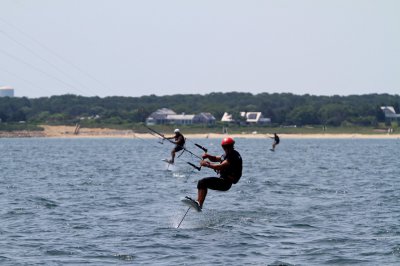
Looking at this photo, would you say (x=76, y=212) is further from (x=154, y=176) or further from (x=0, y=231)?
(x=154, y=176)

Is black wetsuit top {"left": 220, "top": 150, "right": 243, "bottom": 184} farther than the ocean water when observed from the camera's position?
Yes

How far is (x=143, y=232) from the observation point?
74.1ft

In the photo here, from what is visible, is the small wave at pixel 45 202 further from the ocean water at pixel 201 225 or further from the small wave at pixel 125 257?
the small wave at pixel 125 257

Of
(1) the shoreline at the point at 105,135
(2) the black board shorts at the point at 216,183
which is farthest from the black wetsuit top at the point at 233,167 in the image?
(1) the shoreline at the point at 105,135

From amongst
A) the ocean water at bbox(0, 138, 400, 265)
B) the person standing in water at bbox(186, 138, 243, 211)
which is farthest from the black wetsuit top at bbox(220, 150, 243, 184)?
the ocean water at bbox(0, 138, 400, 265)

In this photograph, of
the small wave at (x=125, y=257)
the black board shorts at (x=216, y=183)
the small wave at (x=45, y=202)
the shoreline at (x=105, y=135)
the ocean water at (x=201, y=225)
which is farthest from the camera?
the shoreline at (x=105, y=135)

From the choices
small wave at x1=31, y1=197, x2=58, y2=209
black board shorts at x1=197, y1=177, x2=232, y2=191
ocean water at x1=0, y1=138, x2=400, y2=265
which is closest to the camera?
ocean water at x1=0, y1=138, x2=400, y2=265

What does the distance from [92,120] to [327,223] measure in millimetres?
171853

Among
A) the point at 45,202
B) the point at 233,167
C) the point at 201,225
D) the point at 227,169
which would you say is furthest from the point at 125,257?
the point at 45,202

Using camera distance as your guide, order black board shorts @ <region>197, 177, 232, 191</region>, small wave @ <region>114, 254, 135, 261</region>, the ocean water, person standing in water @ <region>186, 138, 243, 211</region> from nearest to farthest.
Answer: small wave @ <region>114, 254, 135, 261</region>
the ocean water
person standing in water @ <region>186, 138, 243, 211</region>
black board shorts @ <region>197, 177, 232, 191</region>

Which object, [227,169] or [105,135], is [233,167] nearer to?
[227,169]

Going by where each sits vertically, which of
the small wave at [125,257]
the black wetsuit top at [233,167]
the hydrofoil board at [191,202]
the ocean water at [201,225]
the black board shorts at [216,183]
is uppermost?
the black wetsuit top at [233,167]

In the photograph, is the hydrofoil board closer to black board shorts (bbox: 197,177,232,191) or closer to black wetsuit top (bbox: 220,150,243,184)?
black board shorts (bbox: 197,177,232,191)

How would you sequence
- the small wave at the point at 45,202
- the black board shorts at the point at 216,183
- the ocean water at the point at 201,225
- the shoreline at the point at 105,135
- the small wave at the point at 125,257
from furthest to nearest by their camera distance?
the shoreline at the point at 105,135
the small wave at the point at 45,202
the black board shorts at the point at 216,183
the ocean water at the point at 201,225
the small wave at the point at 125,257
